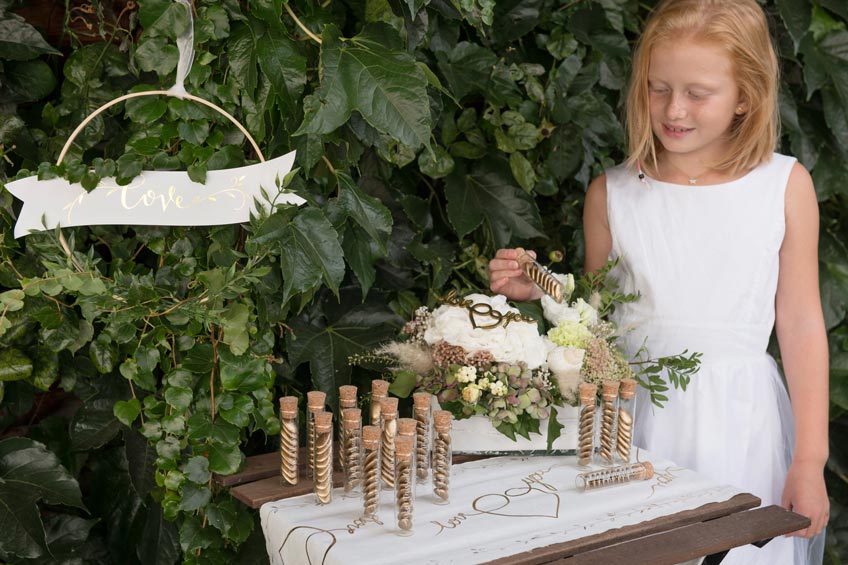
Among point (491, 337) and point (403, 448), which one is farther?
point (491, 337)

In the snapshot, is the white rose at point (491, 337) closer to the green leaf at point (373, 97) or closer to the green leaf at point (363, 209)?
the green leaf at point (363, 209)

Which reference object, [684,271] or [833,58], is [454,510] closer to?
[684,271]

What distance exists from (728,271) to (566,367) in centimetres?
49

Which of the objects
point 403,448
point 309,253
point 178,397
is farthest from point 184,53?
point 403,448

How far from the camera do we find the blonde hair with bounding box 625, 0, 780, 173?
145 centimetres

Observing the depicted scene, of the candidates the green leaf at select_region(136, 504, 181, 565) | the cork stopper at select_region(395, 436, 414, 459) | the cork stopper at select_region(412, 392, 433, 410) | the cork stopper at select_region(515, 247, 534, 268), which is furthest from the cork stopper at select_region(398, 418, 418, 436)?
the green leaf at select_region(136, 504, 181, 565)

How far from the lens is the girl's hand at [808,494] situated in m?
1.41

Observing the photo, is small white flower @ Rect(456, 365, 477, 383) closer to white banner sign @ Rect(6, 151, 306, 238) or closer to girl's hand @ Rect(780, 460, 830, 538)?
white banner sign @ Rect(6, 151, 306, 238)

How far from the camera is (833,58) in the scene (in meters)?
1.75

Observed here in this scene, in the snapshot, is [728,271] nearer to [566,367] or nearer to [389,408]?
[566,367]

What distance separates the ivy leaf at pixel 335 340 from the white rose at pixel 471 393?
11.2 inches

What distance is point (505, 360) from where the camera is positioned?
114cm

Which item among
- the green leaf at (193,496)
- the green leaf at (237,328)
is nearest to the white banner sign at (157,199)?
the green leaf at (237,328)

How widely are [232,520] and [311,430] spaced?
19 cm
